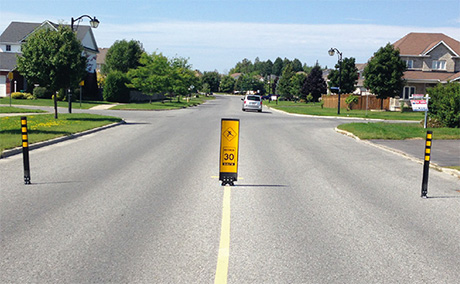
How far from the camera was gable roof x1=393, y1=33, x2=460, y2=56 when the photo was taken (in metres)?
60.7

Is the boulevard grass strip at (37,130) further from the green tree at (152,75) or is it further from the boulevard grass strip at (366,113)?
the green tree at (152,75)

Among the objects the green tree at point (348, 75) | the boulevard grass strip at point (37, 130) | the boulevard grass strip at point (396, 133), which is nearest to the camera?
the boulevard grass strip at point (37, 130)

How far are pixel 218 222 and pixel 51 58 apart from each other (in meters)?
20.2

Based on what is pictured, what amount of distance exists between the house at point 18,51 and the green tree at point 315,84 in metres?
40.1

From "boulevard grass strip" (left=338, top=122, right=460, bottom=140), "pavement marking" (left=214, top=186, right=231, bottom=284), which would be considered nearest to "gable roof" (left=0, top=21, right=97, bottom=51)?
"boulevard grass strip" (left=338, top=122, right=460, bottom=140)

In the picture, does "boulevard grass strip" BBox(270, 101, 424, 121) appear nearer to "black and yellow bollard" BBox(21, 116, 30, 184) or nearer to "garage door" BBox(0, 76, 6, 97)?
"garage door" BBox(0, 76, 6, 97)

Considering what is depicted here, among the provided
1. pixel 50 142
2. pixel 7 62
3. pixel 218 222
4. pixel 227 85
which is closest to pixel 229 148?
pixel 218 222

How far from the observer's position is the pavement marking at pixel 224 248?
4.94 metres

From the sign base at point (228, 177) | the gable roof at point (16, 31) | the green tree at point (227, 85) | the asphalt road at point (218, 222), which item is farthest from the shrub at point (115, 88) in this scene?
the green tree at point (227, 85)

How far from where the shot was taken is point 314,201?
28.4ft

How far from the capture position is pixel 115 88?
5431cm

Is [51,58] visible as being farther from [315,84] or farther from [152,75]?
[315,84]

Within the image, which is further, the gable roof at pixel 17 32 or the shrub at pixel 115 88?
the gable roof at pixel 17 32

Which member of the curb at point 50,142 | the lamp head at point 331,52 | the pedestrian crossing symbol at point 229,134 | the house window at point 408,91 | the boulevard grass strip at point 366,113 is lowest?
the boulevard grass strip at point 366,113
